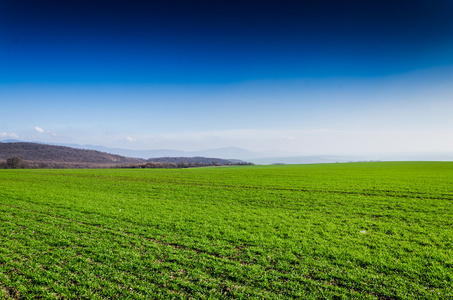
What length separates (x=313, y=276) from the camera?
24.3 feet

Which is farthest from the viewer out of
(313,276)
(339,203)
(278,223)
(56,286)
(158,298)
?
(339,203)

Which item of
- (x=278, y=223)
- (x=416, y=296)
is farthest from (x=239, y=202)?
(x=416, y=296)

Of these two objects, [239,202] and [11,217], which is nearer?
[11,217]

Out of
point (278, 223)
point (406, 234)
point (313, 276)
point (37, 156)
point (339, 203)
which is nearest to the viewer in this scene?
point (313, 276)

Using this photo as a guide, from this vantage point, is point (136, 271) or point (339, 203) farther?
point (339, 203)

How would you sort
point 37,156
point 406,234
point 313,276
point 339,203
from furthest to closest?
1. point 37,156
2. point 339,203
3. point 406,234
4. point 313,276

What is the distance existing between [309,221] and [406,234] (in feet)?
15.3

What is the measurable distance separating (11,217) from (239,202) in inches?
614

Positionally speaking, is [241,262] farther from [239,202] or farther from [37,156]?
[37,156]

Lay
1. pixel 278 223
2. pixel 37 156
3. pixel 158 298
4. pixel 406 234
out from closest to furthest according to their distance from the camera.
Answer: pixel 158 298 → pixel 406 234 → pixel 278 223 → pixel 37 156

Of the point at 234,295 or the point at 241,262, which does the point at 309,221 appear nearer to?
the point at 241,262

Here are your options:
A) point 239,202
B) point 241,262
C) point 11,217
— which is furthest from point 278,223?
point 11,217

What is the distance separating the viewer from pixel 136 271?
762 centimetres

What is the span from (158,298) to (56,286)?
322 centimetres
